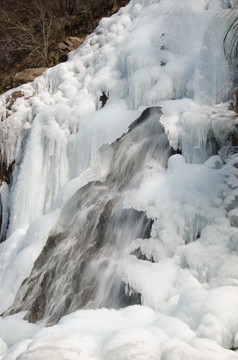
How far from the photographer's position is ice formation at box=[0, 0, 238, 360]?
2.06 meters

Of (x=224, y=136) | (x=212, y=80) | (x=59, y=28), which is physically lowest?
(x=224, y=136)

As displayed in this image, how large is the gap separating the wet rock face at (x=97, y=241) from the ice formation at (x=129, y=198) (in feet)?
0.05

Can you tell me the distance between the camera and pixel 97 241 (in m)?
3.62

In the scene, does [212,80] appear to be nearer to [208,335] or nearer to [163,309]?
[163,309]

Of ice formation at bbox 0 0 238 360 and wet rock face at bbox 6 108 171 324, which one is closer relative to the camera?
ice formation at bbox 0 0 238 360

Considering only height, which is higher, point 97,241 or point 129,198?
point 129,198

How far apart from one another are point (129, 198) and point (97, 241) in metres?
0.52

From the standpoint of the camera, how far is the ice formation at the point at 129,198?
Answer: 2057 millimetres

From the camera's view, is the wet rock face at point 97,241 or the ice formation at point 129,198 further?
the wet rock face at point 97,241

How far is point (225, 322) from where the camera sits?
6.35ft

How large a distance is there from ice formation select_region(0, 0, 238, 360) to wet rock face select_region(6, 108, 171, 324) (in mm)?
14

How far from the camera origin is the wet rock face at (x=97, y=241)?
10.4 ft

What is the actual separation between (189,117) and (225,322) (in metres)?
2.37

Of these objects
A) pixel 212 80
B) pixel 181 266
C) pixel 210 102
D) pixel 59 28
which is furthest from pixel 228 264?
pixel 59 28
